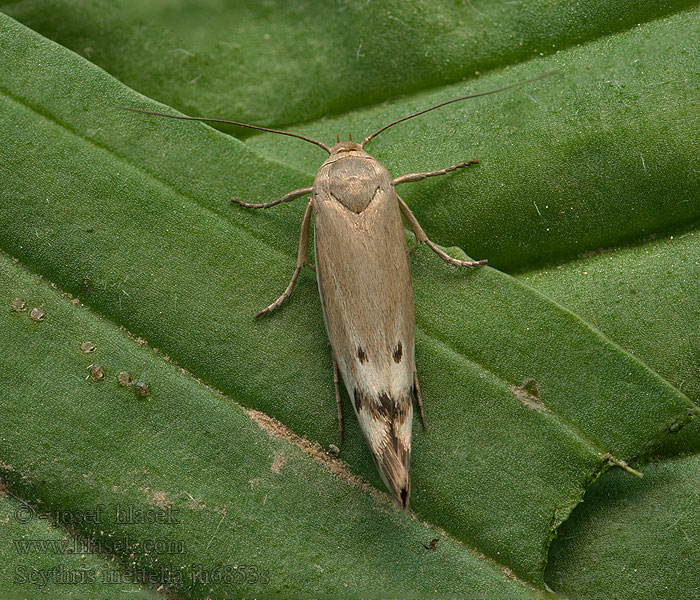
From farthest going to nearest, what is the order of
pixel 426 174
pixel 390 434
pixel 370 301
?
pixel 426 174, pixel 370 301, pixel 390 434

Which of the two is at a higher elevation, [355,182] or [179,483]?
[355,182]

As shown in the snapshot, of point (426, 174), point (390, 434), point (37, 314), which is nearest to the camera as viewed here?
point (390, 434)

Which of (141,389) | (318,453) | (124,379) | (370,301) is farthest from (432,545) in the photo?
(124,379)

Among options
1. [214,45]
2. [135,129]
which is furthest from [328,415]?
[214,45]

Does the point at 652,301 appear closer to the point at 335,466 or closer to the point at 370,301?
the point at 370,301

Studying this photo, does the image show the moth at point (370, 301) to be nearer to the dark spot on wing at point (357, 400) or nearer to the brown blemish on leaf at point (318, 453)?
the dark spot on wing at point (357, 400)

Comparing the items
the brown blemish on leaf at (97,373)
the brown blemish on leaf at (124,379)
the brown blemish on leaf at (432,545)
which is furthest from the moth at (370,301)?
the brown blemish on leaf at (97,373)

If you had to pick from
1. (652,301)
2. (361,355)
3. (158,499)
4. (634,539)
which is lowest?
(158,499)

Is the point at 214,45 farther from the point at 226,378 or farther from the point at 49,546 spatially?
the point at 49,546
